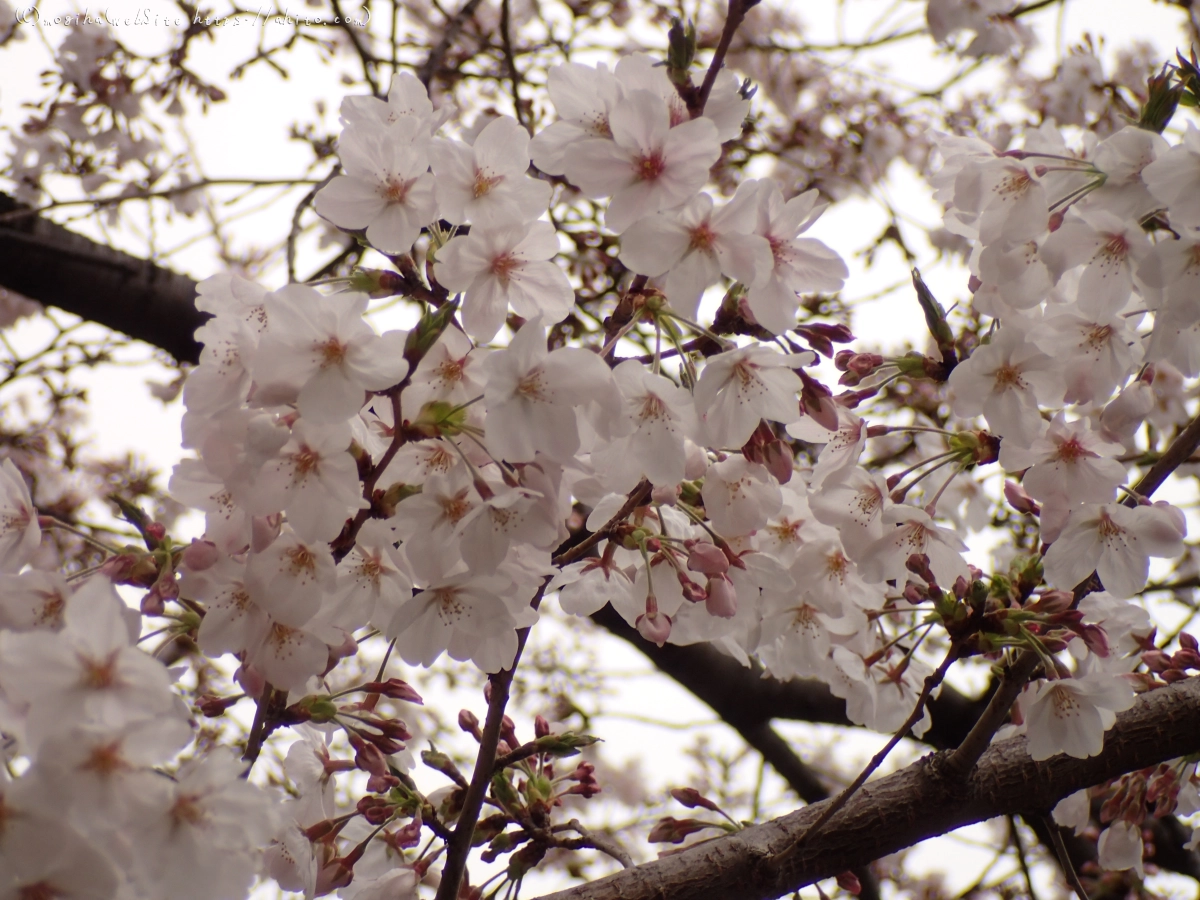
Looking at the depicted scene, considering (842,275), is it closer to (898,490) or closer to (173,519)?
(898,490)

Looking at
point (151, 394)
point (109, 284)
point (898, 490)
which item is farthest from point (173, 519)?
point (898, 490)

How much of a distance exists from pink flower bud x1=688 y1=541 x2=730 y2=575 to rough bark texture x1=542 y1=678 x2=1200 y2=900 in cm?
48

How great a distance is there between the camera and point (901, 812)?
1539mm

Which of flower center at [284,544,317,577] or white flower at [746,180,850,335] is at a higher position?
white flower at [746,180,850,335]

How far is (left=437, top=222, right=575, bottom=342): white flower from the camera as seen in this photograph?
1166 mm

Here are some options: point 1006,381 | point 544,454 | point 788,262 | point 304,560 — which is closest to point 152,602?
point 304,560

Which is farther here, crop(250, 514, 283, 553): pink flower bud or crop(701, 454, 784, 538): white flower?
crop(701, 454, 784, 538): white flower

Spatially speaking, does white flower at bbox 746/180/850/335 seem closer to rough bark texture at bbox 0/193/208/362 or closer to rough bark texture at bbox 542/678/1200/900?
rough bark texture at bbox 542/678/1200/900

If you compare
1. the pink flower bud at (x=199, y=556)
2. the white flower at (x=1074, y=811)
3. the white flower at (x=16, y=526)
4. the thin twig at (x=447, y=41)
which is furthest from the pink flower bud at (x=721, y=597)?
the thin twig at (x=447, y=41)

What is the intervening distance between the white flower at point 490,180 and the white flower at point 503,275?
2cm

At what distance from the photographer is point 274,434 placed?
1.06 meters

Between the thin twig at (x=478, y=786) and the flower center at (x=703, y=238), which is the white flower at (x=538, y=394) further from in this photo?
the thin twig at (x=478, y=786)

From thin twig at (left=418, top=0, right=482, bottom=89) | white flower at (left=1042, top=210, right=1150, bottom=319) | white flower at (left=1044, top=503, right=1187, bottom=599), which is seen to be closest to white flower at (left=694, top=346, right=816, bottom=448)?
white flower at (left=1042, top=210, right=1150, bottom=319)

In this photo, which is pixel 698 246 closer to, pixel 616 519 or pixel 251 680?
pixel 616 519
